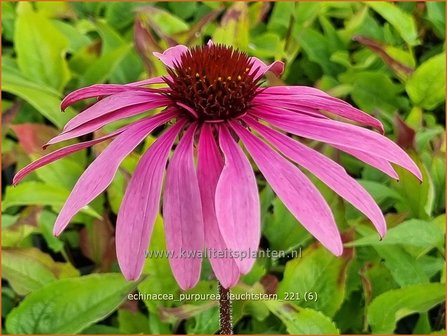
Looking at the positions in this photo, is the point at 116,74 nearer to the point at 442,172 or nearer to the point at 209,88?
the point at 442,172

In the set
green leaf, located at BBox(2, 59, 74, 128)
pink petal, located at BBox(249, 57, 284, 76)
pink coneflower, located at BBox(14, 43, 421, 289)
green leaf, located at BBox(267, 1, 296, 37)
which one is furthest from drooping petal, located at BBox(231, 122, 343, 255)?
green leaf, located at BBox(267, 1, 296, 37)

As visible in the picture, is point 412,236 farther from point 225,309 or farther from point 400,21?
point 400,21

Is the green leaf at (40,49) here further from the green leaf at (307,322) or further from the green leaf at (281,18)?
the green leaf at (307,322)

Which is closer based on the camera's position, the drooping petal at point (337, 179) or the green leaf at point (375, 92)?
the drooping petal at point (337, 179)

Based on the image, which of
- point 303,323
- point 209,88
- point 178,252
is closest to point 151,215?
point 178,252

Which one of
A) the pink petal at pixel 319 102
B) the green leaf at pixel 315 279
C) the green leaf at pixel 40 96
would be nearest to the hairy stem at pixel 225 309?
the pink petal at pixel 319 102

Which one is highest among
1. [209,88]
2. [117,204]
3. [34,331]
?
[209,88]

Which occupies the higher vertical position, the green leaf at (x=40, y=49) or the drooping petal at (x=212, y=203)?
the green leaf at (x=40, y=49)
